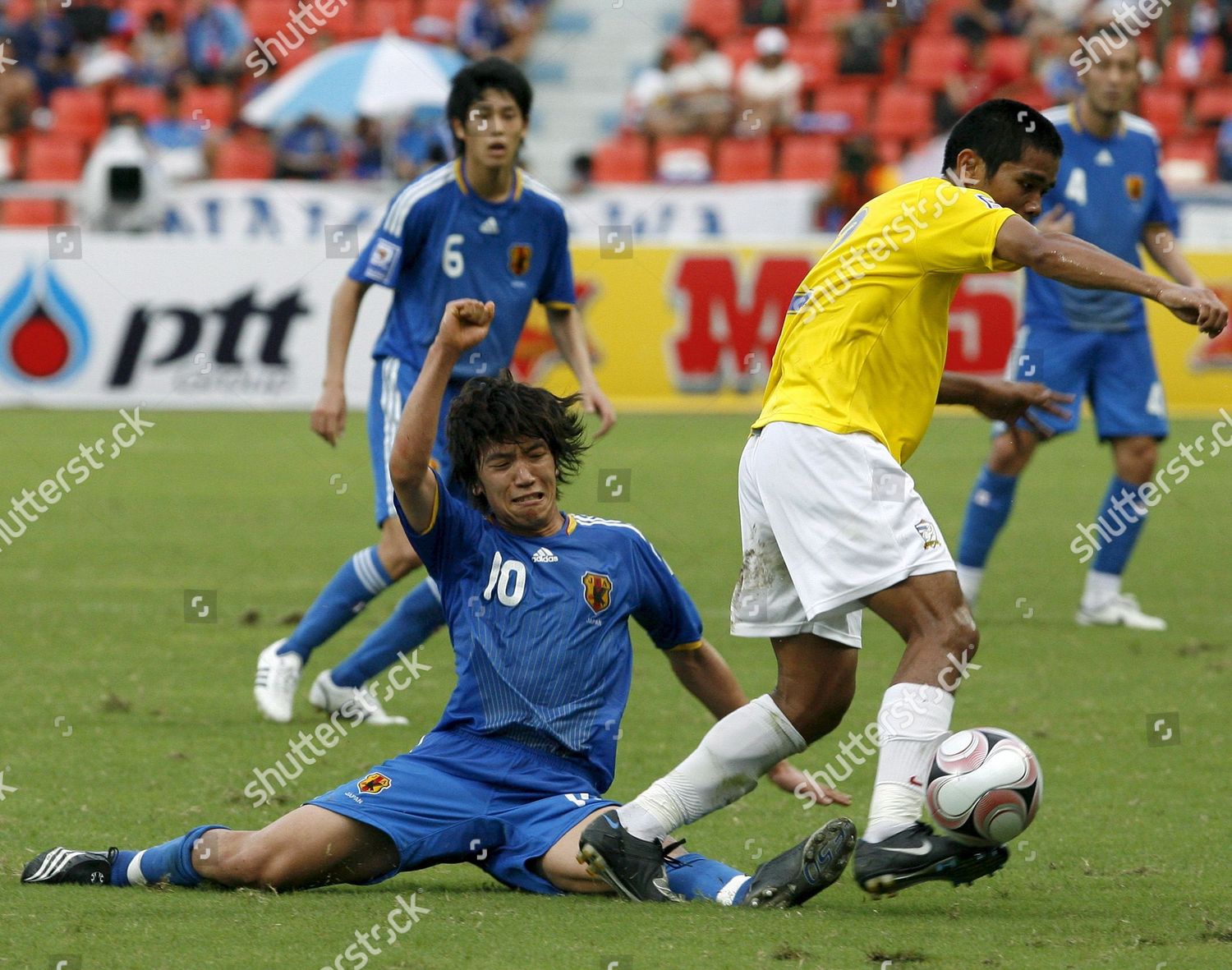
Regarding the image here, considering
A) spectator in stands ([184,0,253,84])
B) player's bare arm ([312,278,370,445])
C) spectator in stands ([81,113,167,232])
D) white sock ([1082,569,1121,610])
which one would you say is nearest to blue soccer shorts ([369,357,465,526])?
player's bare arm ([312,278,370,445])

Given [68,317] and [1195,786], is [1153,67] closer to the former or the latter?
[68,317]

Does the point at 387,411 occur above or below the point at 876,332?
below

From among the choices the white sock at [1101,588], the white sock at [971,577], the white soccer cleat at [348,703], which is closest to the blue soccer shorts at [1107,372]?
the white sock at [1101,588]

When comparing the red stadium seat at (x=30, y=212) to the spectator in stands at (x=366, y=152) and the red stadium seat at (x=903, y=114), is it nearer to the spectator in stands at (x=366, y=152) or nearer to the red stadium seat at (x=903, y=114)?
the spectator in stands at (x=366, y=152)

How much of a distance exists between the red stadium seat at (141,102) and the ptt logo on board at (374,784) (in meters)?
18.9

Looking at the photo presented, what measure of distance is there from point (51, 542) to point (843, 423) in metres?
7.29

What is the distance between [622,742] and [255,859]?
2023mm

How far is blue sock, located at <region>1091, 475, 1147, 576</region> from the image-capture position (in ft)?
26.9

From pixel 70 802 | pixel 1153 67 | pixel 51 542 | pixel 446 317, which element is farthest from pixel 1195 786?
pixel 1153 67

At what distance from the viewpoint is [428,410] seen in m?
4.08

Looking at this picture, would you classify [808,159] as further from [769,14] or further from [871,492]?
[871,492]

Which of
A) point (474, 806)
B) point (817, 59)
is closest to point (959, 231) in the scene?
point (474, 806)

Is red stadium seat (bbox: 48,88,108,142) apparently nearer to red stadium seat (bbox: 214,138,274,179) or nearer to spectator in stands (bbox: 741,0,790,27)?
red stadium seat (bbox: 214,138,274,179)

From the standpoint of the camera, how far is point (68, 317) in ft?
52.0
